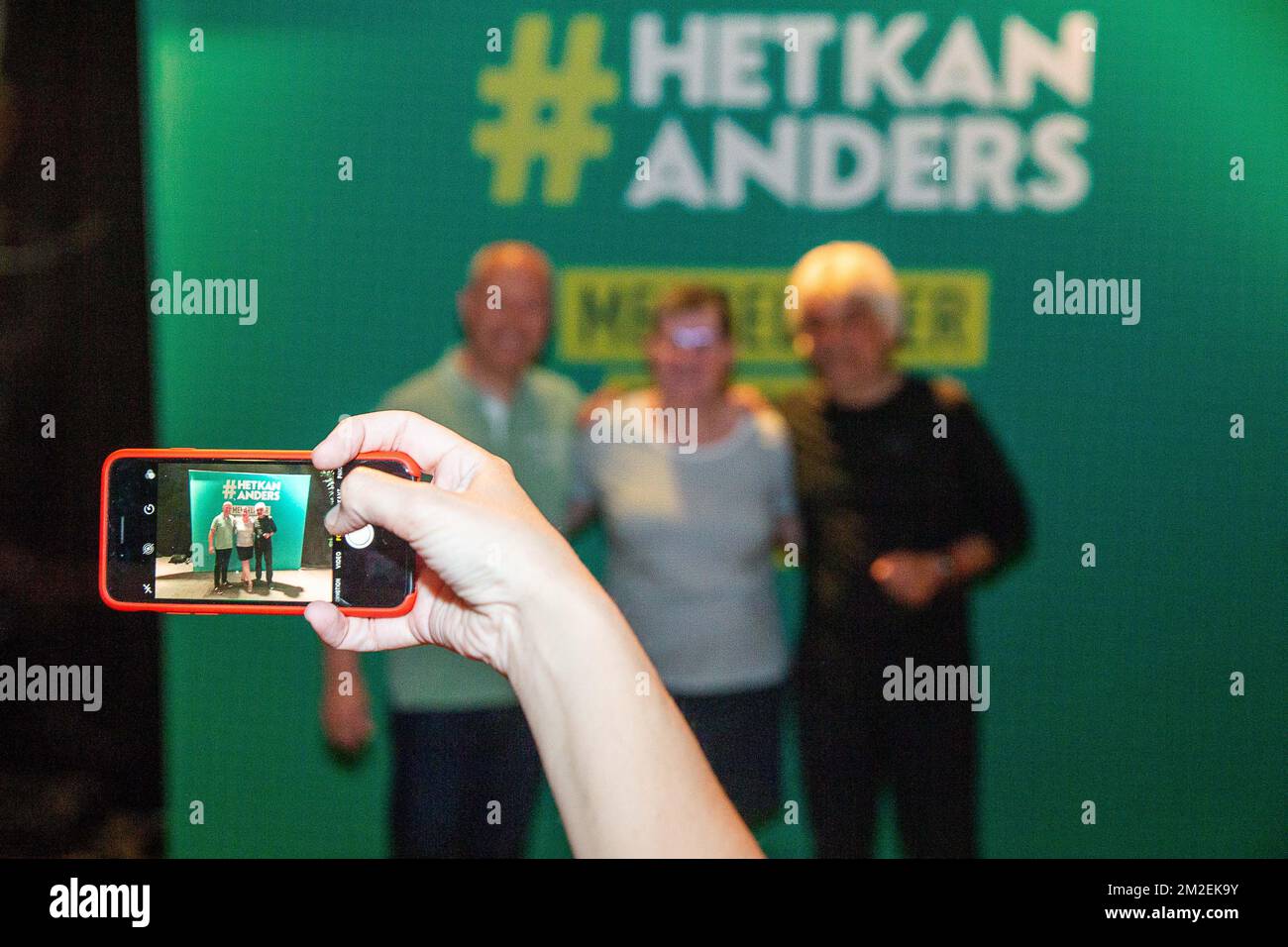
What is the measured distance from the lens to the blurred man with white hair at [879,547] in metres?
1.94

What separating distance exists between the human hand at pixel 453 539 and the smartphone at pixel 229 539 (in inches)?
1.8

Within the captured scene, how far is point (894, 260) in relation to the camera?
2.02 metres

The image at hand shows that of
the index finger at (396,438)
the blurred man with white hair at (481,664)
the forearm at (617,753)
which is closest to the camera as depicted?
the forearm at (617,753)

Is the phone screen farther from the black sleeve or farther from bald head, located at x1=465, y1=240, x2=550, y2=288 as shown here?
the black sleeve

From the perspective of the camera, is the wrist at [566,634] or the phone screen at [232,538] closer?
the wrist at [566,634]

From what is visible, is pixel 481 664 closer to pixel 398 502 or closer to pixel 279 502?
pixel 279 502

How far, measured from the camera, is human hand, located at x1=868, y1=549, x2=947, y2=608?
1937 millimetres

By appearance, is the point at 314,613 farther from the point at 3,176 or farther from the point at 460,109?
the point at 3,176

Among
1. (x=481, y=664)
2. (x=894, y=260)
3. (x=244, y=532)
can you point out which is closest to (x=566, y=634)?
(x=244, y=532)

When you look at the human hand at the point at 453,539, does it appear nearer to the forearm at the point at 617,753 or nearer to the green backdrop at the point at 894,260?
the forearm at the point at 617,753

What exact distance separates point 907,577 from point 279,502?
1.16 m

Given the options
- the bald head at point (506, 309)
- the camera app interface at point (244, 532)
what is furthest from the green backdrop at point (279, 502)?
the bald head at point (506, 309)

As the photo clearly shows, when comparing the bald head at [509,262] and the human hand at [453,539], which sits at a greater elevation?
the bald head at [509,262]

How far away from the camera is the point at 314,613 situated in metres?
1.09
